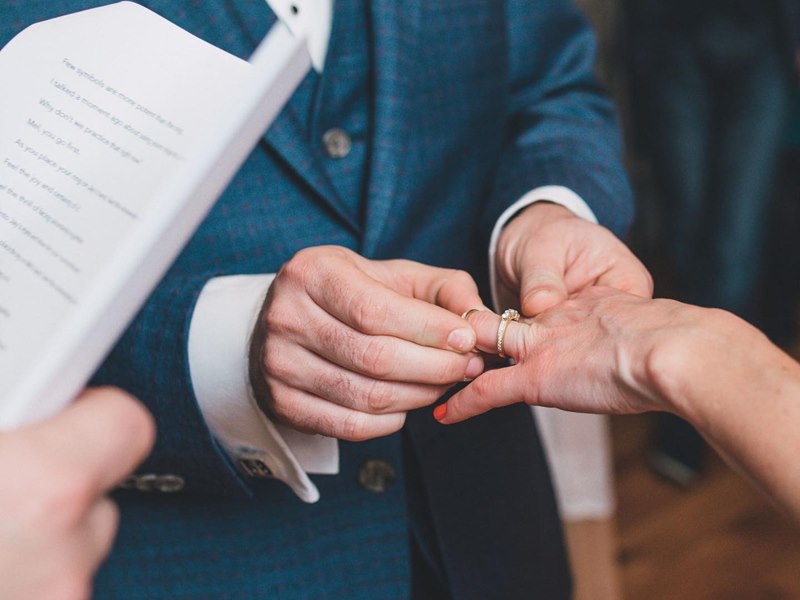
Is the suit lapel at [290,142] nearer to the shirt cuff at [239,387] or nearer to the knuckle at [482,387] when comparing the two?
the shirt cuff at [239,387]

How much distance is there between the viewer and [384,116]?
75 cm

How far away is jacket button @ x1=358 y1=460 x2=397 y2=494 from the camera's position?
2.49 feet

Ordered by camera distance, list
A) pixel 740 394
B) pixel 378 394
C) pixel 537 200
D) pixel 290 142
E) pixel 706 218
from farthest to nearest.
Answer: pixel 706 218 → pixel 537 200 → pixel 290 142 → pixel 378 394 → pixel 740 394

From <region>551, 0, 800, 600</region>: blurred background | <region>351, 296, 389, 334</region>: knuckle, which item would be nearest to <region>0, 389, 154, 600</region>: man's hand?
<region>351, 296, 389, 334</region>: knuckle

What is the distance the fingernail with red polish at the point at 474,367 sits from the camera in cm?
62

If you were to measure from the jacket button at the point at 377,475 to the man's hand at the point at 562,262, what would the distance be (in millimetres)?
207

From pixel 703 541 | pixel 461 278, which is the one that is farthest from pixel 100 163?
pixel 703 541

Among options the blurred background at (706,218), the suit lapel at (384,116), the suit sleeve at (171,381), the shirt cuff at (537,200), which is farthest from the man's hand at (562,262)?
the blurred background at (706,218)

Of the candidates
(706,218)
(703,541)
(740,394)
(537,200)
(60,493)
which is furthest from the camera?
(706,218)

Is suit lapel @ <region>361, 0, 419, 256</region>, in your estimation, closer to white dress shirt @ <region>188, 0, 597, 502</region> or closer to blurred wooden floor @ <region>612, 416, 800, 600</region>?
white dress shirt @ <region>188, 0, 597, 502</region>

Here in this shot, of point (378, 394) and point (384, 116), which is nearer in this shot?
point (378, 394)

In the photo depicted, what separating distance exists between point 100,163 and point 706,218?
1763 mm

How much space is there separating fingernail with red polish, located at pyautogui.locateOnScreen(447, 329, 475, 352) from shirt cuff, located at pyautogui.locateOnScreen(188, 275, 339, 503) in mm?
173

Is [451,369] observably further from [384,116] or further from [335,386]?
[384,116]
